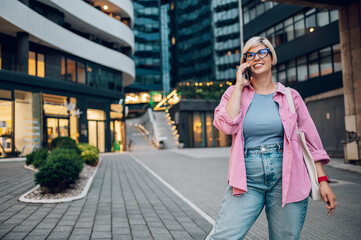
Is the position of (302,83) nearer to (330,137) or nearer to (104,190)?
(330,137)

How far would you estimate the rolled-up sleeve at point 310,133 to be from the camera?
8.16ft

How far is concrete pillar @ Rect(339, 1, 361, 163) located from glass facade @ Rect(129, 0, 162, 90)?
6704 cm

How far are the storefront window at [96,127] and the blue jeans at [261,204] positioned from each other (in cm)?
2631

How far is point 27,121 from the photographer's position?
20.9 meters

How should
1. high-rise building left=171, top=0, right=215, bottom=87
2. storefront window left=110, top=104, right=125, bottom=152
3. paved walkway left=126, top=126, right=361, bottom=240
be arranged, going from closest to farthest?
paved walkway left=126, top=126, right=361, bottom=240 → storefront window left=110, top=104, right=125, bottom=152 → high-rise building left=171, top=0, right=215, bottom=87

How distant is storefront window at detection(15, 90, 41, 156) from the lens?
19.8 m

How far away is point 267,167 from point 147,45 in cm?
8071

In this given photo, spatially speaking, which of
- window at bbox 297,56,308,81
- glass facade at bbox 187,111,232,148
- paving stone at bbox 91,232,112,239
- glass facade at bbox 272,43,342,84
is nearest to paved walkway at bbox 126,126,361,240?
paving stone at bbox 91,232,112,239

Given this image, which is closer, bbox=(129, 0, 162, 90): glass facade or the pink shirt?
the pink shirt

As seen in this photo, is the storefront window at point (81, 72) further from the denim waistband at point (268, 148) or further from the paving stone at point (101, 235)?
the denim waistband at point (268, 148)

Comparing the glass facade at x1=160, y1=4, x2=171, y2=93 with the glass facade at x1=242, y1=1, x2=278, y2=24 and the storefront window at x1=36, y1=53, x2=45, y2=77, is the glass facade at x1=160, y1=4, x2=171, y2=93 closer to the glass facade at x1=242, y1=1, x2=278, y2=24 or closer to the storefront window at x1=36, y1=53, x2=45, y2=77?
the glass facade at x1=242, y1=1, x2=278, y2=24

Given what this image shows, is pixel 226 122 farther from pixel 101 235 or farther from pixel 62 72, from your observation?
pixel 62 72

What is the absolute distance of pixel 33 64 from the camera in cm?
2236

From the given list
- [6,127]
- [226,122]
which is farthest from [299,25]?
[226,122]
